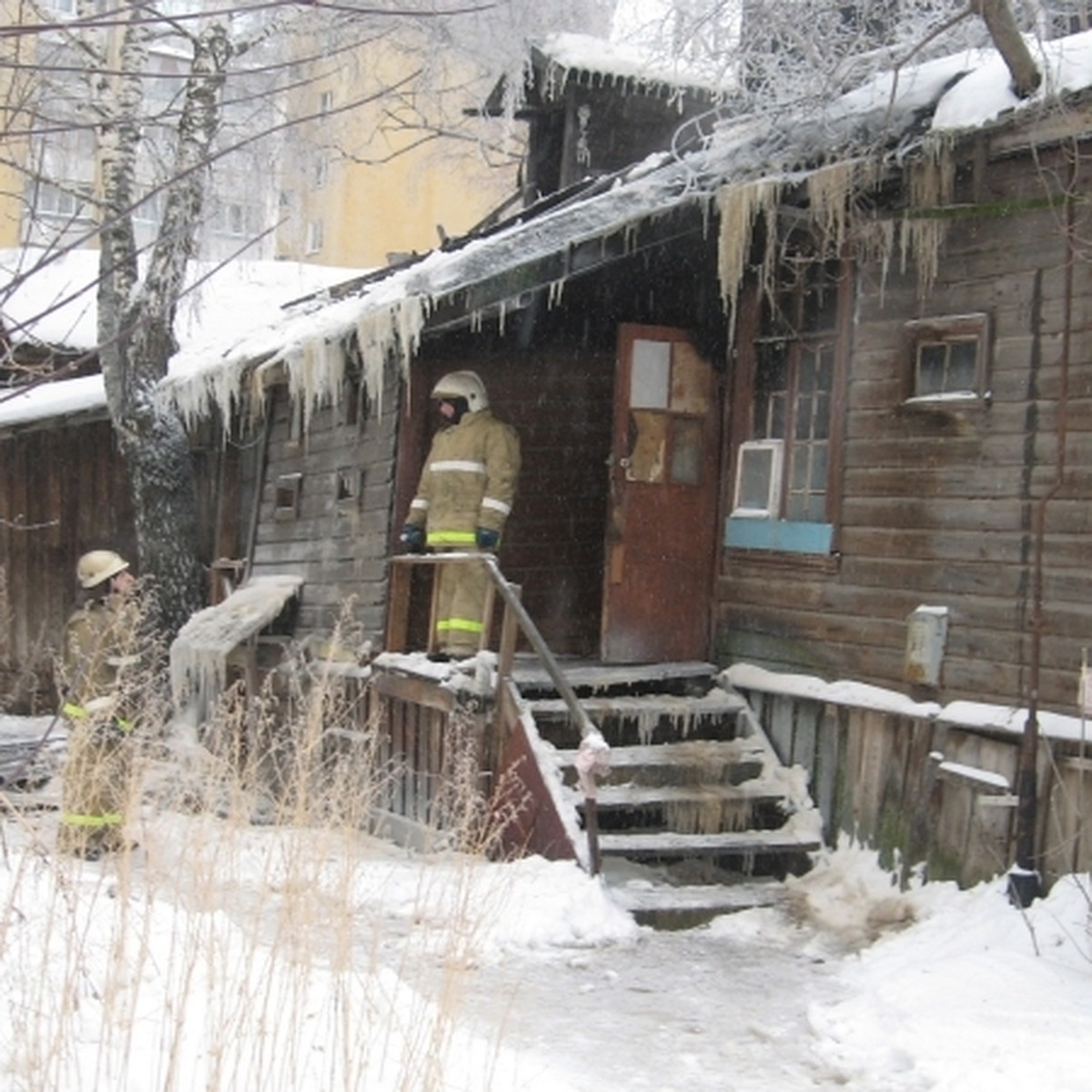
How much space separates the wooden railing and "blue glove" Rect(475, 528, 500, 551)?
0.14 m

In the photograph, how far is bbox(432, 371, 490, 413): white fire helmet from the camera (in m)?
10.0

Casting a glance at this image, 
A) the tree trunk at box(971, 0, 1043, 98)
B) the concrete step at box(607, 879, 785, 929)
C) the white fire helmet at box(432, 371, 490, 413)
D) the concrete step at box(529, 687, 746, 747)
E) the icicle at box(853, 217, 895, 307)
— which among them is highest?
the tree trunk at box(971, 0, 1043, 98)

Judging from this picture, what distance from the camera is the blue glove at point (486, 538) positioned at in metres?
9.58

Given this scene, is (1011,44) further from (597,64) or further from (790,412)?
(597,64)

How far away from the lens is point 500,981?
659 cm

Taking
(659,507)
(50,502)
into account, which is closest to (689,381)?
(659,507)

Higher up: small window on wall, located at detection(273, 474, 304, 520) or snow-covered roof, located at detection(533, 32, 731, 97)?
snow-covered roof, located at detection(533, 32, 731, 97)

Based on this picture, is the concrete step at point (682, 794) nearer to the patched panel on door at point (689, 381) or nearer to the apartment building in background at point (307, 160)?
the patched panel on door at point (689, 381)

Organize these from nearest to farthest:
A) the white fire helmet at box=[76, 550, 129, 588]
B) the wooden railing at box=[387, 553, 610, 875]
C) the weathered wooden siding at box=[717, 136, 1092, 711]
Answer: the weathered wooden siding at box=[717, 136, 1092, 711], the wooden railing at box=[387, 553, 610, 875], the white fire helmet at box=[76, 550, 129, 588]

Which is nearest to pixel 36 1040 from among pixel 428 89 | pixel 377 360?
pixel 377 360

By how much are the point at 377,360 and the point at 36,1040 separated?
21.7 feet

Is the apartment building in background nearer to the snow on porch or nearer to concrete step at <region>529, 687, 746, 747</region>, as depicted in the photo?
the snow on porch

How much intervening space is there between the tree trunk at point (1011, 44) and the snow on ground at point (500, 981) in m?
4.30

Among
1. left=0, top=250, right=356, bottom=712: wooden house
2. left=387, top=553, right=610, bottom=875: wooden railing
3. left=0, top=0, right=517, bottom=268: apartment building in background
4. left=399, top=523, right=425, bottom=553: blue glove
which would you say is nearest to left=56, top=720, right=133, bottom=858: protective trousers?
left=0, top=0, right=517, bottom=268: apartment building in background
